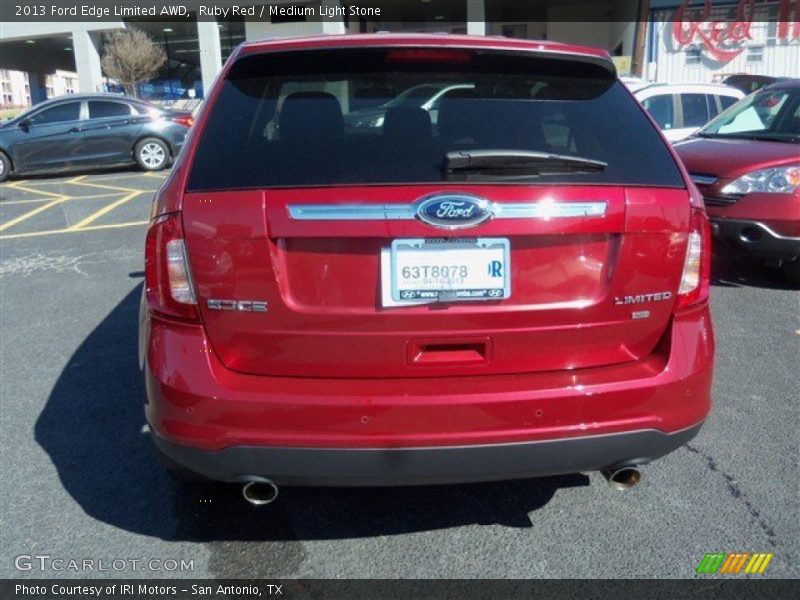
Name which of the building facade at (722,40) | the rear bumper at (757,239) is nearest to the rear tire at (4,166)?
the rear bumper at (757,239)

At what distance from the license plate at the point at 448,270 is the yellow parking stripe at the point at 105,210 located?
25.5 ft

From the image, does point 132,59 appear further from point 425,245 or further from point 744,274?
point 425,245

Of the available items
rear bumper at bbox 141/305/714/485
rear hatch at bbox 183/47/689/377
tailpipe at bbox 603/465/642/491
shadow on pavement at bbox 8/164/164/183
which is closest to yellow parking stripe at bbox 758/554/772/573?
tailpipe at bbox 603/465/642/491

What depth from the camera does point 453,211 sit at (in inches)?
86.1

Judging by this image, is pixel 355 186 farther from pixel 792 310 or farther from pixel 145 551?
pixel 792 310

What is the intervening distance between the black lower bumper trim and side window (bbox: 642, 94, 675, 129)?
8.68 m

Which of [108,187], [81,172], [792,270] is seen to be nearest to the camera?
[792,270]

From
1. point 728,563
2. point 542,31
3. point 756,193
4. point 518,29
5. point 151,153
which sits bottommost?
point 728,563

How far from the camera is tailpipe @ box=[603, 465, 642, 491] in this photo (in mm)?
2465

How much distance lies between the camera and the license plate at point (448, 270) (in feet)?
7.21

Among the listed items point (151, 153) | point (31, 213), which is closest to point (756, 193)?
point (31, 213)

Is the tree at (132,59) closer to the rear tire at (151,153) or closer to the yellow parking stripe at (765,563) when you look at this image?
the rear tire at (151,153)

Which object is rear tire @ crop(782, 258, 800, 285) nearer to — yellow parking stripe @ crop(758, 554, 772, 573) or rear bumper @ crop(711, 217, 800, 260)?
rear bumper @ crop(711, 217, 800, 260)

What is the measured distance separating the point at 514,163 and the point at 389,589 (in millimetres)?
1455
